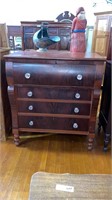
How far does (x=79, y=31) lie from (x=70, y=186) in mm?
1247

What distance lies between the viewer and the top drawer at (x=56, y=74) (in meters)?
1.23

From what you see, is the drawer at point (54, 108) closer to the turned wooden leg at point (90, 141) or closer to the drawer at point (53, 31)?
the turned wooden leg at point (90, 141)

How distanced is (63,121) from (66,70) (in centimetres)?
46

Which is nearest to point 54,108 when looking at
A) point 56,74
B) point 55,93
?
point 55,93

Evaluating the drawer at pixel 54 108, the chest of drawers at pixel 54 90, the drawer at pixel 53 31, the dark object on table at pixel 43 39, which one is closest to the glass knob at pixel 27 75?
the chest of drawers at pixel 54 90

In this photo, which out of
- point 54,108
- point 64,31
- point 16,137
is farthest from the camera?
point 64,31

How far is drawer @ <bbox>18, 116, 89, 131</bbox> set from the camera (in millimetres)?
1419

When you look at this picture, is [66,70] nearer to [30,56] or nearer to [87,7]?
[30,56]

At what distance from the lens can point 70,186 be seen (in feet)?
3.69

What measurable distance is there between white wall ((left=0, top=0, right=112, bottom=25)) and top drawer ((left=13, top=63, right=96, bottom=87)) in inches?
143

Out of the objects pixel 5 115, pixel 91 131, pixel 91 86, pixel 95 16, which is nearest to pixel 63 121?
pixel 91 131

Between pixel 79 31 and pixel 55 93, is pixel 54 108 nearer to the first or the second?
pixel 55 93

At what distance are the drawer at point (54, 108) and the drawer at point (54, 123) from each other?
7 centimetres

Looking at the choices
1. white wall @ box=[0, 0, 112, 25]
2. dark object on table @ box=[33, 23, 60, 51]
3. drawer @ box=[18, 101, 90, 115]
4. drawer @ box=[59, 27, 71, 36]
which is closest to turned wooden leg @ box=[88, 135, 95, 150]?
drawer @ box=[18, 101, 90, 115]
